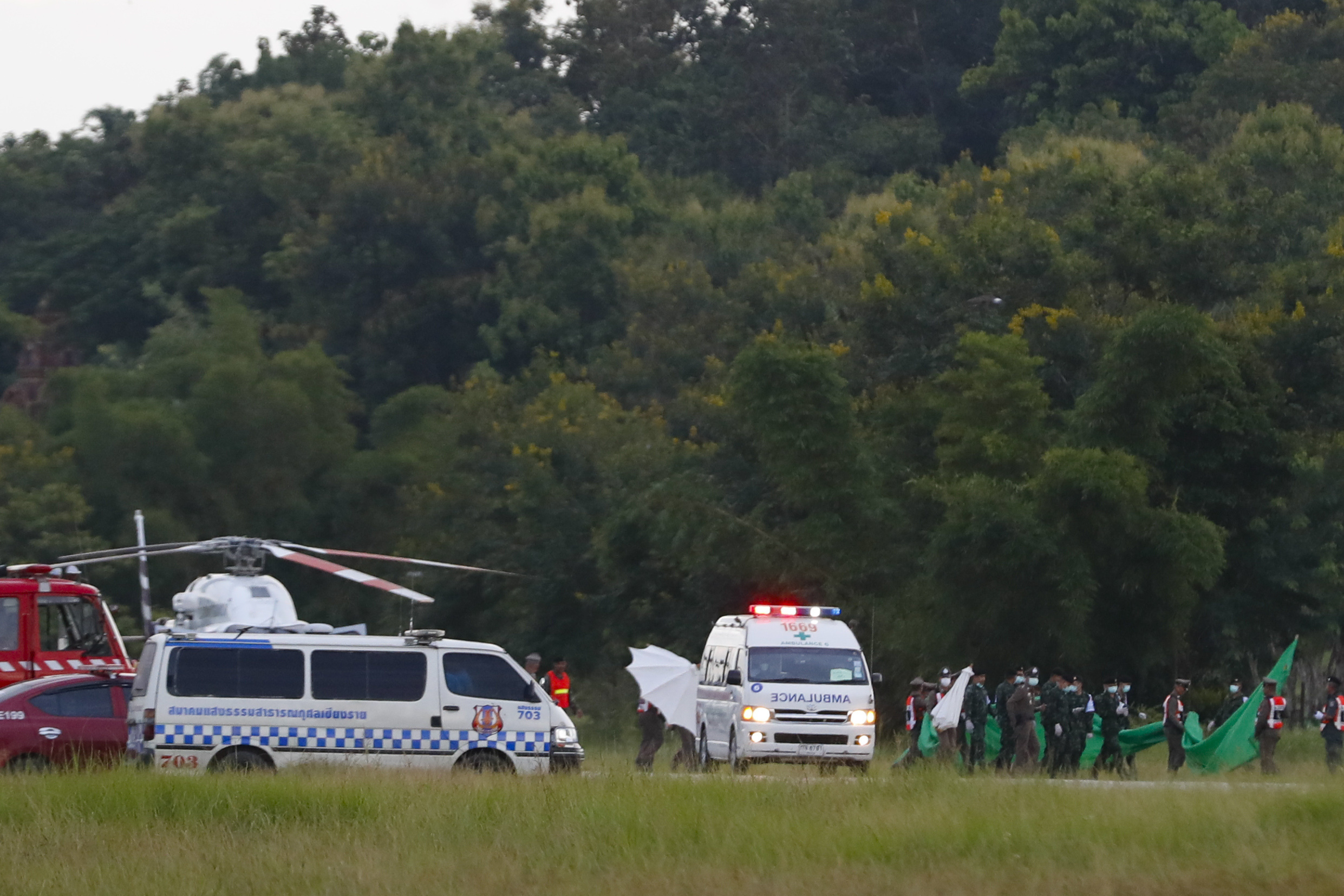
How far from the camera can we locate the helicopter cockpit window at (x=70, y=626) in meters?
23.9

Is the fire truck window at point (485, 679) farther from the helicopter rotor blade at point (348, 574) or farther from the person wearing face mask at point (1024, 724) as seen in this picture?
the person wearing face mask at point (1024, 724)

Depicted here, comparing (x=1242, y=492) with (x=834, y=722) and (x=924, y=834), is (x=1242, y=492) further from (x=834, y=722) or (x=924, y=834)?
(x=924, y=834)

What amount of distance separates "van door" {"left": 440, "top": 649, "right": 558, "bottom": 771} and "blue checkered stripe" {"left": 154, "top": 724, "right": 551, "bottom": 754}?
1 centimetres

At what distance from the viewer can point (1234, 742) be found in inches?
859

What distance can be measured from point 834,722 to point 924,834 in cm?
770

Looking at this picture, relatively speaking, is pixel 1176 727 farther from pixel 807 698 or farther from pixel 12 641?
pixel 12 641

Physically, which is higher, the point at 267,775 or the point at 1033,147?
the point at 1033,147

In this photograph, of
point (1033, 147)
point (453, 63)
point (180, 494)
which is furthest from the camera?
point (453, 63)

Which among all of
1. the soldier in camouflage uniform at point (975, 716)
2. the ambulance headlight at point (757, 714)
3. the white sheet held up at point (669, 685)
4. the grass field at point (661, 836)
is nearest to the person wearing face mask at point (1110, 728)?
the soldier in camouflage uniform at point (975, 716)

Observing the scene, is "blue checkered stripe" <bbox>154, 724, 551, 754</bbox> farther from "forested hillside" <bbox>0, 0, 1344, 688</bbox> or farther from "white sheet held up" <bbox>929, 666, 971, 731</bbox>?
"forested hillside" <bbox>0, 0, 1344, 688</bbox>

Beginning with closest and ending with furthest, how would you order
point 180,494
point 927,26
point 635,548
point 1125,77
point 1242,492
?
point 1242,492, point 635,548, point 180,494, point 1125,77, point 927,26

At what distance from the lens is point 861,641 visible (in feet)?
105

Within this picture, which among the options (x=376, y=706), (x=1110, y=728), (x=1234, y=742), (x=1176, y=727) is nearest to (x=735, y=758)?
(x=376, y=706)

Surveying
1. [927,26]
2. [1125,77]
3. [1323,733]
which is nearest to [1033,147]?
[1125,77]
